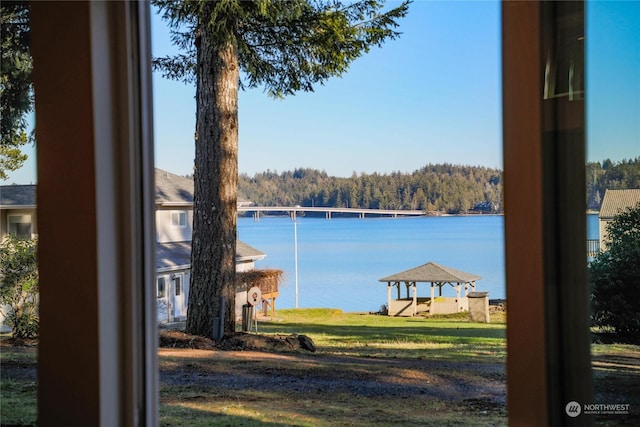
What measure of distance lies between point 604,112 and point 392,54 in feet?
6.65

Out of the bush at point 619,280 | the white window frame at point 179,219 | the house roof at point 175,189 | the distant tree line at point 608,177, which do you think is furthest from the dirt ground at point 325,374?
the distant tree line at point 608,177

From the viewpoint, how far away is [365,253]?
10.5 feet

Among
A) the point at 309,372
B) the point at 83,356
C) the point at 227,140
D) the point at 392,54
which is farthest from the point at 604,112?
the point at 227,140

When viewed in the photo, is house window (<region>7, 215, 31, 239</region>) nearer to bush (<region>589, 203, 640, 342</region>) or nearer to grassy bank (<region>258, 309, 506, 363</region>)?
grassy bank (<region>258, 309, 506, 363</region>)

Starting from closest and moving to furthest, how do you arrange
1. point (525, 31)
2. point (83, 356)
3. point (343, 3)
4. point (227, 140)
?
point (525, 31), point (83, 356), point (343, 3), point (227, 140)

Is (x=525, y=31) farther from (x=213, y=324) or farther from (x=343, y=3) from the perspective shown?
(x=213, y=324)

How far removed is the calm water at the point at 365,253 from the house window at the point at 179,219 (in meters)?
0.54

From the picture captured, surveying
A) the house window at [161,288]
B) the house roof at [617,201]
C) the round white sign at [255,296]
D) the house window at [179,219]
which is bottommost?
the round white sign at [255,296]

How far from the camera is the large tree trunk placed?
4102mm

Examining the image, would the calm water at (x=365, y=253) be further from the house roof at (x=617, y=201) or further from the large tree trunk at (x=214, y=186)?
the house roof at (x=617, y=201)

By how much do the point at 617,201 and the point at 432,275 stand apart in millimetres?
1550

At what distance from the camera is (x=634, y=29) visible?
1531 mm

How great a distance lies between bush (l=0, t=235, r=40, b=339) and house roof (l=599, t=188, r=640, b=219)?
211 cm

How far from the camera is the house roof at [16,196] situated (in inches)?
89.0
